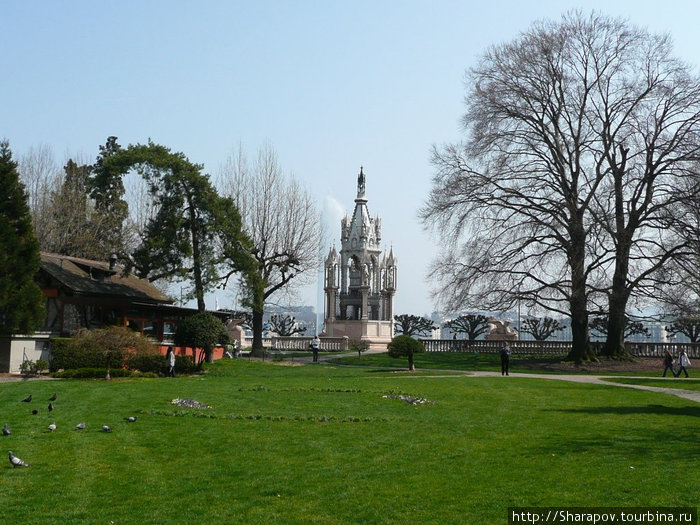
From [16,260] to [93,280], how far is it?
9.09 metres

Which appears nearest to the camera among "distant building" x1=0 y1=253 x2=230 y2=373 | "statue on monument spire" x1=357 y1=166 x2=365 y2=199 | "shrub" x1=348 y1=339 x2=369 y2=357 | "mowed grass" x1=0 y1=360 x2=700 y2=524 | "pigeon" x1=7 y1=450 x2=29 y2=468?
"mowed grass" x1=0 y1=360 x2=700 y2=524

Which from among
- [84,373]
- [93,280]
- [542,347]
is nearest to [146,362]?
[84,373]

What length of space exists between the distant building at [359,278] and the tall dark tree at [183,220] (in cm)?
2246

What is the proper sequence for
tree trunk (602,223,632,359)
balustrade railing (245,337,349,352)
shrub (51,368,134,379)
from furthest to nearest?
balustrade railing (245,337,349,352) → tree trunk (602,223,632,359) → shrub (51,368,134,379)

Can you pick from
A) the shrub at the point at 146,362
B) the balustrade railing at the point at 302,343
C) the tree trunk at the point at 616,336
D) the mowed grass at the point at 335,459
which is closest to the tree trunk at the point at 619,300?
the tree trunk at the point at 616,336

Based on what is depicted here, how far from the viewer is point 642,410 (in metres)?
19.8

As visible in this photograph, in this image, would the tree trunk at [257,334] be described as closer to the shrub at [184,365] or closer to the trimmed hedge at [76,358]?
the shrub at [184,365]

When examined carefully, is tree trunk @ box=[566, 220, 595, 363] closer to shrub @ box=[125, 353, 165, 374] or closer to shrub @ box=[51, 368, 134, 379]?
shrub @ box=[125, 353, 165, 374]

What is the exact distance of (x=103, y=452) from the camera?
12.5m

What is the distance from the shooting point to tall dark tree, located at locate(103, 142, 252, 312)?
42375 mm

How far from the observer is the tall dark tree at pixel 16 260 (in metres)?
30.7

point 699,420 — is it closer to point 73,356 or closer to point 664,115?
point 73,356

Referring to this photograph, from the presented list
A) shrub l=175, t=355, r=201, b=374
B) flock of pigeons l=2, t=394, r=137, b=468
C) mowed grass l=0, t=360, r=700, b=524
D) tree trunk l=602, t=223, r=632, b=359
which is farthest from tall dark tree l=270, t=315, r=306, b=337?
flock of pigeons l=2, t=394, r=137, b=468

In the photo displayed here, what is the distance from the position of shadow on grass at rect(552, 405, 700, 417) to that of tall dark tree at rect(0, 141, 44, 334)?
22.1 m
